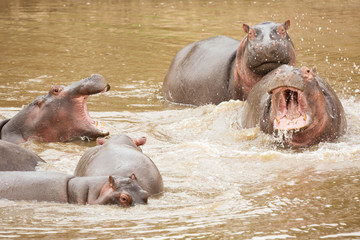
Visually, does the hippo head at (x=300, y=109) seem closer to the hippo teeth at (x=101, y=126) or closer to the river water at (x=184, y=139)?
the river water at (x=184, y=139)

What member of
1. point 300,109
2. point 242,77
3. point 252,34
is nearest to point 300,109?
point 300,109

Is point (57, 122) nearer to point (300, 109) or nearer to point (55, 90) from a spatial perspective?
point (55, 90)

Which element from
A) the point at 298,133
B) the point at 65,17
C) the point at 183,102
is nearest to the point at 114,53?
the point at 183,102

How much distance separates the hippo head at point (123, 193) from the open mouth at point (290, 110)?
2.26 metres

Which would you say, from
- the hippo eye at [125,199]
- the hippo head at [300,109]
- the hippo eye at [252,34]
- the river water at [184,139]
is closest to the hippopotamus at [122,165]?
the river water at [184,139]

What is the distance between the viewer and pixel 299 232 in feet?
15.7

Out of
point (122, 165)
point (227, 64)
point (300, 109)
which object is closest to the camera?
point (122, 165)

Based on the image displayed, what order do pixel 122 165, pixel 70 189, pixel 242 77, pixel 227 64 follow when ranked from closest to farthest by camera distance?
pixel 70 189 < pixel 122 165 < pixel 242 77 < pixel 227 64

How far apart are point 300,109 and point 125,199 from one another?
103 inches

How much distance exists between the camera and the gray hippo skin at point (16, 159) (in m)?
6.91

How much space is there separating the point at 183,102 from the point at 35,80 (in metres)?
2.62

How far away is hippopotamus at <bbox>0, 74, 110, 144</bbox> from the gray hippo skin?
1.12m

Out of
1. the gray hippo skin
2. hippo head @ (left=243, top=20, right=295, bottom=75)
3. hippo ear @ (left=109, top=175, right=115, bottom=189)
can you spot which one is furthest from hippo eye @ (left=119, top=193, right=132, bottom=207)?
hippo head @ (left=243, top=20, right=295, bottom=75)

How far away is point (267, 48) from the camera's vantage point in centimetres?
868
